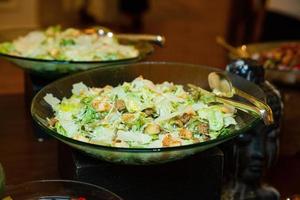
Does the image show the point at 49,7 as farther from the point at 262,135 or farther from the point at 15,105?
the point at 262,135

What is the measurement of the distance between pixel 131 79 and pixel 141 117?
0.23 metres

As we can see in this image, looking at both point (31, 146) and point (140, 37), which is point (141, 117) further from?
point (140, 37)

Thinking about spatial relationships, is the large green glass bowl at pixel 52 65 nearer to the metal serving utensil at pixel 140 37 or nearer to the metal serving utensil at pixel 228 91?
the metal serving utensil at pixel 140 37

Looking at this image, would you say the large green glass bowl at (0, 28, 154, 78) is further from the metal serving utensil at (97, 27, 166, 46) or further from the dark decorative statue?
the dark decorative statue

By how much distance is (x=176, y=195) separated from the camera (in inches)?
36.9

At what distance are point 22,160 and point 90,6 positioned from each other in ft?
13.0

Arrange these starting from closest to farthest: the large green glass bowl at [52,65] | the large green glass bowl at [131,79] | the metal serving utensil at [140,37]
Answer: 1. the large green glass bowl at [131,79]
2. the large green glass bowl at [52,65]
3. the metal serving utensil at [140,37]

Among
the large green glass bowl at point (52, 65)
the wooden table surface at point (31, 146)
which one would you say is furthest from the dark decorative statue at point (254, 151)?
the large green glass bowl at point (52, 65)

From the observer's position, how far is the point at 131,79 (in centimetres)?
112

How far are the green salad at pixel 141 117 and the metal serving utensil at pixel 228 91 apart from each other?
0.04 meters

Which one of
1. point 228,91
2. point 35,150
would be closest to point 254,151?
point 228,91

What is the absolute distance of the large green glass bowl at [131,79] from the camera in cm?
81

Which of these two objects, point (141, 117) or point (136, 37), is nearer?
point (141, 117)

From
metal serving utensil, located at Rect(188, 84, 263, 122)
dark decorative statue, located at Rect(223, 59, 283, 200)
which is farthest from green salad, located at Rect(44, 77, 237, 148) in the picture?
dark decorative statue, located at Rect(223, 59, 283, 200)
